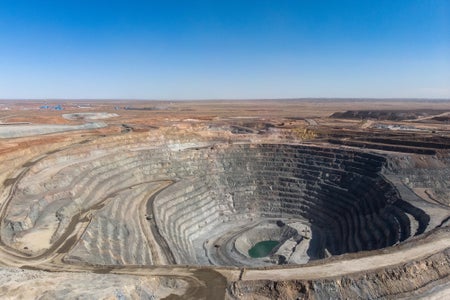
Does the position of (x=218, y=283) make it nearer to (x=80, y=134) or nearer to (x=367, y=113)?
(x=80, y=134)

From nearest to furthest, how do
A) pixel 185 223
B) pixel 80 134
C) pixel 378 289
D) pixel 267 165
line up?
pixel 378 289, pixel 185 223, pixel 267 165, pixel 80 134

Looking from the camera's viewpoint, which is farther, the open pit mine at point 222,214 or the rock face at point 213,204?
the rock face at point 213,204

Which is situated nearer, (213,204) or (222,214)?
(222,214)

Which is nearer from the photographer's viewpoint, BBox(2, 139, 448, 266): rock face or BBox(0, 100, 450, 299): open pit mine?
BBox(0, 100, 450, 299): open pit mine

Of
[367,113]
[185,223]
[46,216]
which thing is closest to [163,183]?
[185,223]

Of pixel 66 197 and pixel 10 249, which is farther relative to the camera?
pixel 66 197

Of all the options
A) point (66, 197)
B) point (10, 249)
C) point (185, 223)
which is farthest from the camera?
point (185, 223)

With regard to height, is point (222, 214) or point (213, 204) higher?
point (213, 204)

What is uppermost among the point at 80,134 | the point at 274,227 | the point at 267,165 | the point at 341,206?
the point at 80,134
